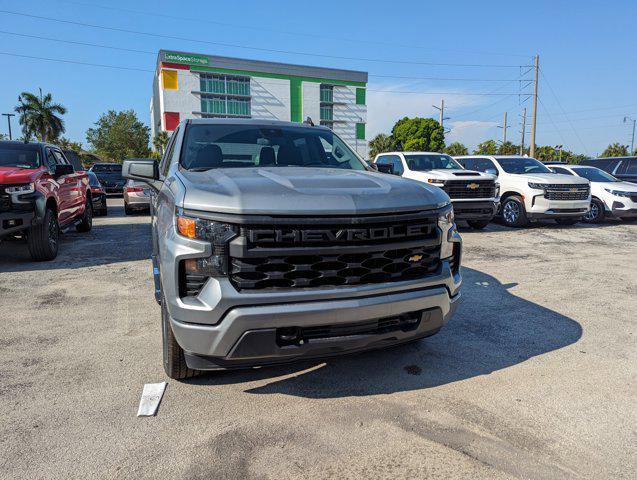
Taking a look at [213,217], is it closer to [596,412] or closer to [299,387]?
[299,387]

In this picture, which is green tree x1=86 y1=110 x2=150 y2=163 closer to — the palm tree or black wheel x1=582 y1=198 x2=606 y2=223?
the palm tree

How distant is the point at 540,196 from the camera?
34.6ft

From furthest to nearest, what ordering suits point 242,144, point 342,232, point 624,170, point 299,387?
point 624,170 < point 242,144 < point 299,387 < point 342,232

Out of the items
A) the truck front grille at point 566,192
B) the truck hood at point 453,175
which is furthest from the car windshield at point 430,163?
the truck front grille at point 566,192

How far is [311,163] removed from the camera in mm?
3908

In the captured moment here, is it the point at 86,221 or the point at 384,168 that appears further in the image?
the point at 86,221

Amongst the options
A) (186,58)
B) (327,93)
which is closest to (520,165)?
(186,58)

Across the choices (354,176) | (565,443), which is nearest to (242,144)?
(354,176)

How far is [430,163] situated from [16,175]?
8.89 metres

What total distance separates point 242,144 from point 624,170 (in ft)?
47.5

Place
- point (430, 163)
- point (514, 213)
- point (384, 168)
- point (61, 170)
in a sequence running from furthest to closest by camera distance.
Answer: point (430, 163), point (514, 213), point (61, 170), point (384, 168)

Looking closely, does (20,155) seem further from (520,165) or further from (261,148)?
(520,165)

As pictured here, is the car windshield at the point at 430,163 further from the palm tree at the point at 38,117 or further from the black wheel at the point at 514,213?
→ the palm tree at the point at 38,117

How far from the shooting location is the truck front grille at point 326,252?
233 centimetres
